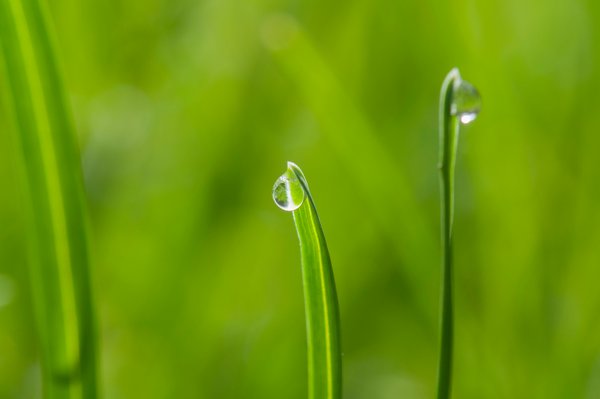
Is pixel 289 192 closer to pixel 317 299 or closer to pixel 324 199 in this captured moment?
pixel 317 299

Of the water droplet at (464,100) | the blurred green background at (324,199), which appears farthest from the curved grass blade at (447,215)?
the blurred green background at (324,199)

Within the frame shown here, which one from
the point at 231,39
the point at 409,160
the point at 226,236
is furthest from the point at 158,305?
the point at 231,39

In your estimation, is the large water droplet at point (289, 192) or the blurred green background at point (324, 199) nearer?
the large water droplet at point (289, 192)

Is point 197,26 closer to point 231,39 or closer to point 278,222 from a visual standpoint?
point 231,39

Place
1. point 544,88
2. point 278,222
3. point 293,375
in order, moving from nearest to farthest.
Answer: point 293,375 < point 278,222 < point 544,88

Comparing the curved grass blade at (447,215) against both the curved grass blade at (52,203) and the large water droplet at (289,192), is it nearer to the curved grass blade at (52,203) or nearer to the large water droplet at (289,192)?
the large water droplet at (289,192)

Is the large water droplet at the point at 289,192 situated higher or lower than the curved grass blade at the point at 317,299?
higher

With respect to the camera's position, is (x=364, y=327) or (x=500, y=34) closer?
(x=364, y=327)

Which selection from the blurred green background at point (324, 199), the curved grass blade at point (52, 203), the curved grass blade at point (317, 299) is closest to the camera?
the curved grass blade at point (317, 299)

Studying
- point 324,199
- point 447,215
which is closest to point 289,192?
point 447,215
